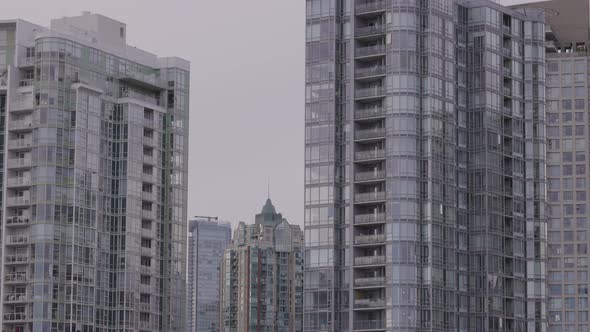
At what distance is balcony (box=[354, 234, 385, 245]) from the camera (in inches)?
6560

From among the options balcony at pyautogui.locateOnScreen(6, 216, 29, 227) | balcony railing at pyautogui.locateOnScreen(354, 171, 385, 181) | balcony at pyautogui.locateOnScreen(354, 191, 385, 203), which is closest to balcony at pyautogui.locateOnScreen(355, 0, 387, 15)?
balcony railing at pyautogui.locateOnScreen(354, 171, 385, 181)

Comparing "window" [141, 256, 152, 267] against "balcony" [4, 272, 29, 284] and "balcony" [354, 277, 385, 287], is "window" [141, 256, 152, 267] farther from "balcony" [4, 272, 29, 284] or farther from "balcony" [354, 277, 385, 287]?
"balcony" [354, 277, 385, 287]

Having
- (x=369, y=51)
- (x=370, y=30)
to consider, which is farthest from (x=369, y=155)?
(x=370, y=30)

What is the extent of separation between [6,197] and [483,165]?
193ft

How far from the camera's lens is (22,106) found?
18075 centimetres

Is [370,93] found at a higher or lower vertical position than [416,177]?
higher

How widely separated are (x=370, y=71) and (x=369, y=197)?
1498 centimetres

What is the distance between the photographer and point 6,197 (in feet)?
592

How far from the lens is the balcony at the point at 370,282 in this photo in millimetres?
165750

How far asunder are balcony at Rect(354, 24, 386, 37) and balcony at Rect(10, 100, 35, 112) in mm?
41031

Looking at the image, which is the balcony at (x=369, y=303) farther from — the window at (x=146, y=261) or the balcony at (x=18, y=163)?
the balcony at (x=18, y=163)

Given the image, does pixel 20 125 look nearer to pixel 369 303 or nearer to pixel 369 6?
pixel 369 6

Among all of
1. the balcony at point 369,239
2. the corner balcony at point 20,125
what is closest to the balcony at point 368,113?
the balcony at point 369,239

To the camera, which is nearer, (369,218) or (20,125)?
(369,218)
